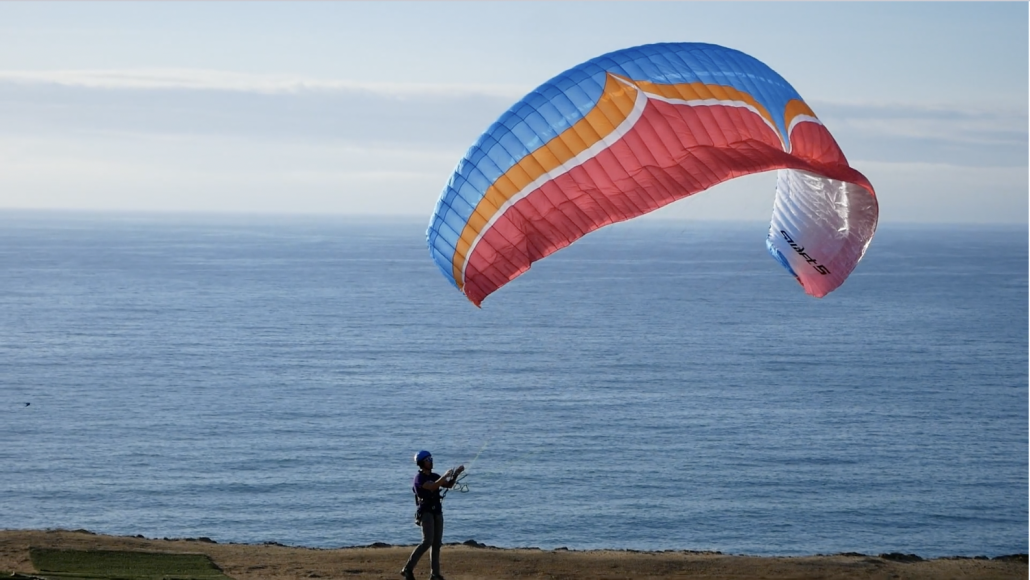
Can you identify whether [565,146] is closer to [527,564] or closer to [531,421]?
[527,564]

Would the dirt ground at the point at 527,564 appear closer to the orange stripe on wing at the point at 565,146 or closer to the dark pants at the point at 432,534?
the dark pants at the point at 432,534

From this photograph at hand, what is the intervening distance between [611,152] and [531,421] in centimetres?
4720

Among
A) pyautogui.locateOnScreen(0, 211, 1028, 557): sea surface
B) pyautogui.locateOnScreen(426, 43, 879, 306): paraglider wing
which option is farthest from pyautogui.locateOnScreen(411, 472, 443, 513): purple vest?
pyautogui.locateOnScreen(0, 211, 1028, 557): sea surface

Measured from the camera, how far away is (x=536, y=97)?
54.3ft

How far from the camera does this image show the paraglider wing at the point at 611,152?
16.5 m

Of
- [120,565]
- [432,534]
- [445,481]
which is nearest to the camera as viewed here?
[445,481]

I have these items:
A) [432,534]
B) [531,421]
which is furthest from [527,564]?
[531,421]

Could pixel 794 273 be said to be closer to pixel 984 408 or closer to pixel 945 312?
pixel 984 408

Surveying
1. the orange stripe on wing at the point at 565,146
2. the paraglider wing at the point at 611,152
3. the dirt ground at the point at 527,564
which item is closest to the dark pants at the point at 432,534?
the dirt ground at the point at 527,564

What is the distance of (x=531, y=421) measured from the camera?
63.1 m

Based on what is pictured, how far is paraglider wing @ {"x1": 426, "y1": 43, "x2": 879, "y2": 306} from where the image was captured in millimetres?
16547

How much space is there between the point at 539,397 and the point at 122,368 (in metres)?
30.8

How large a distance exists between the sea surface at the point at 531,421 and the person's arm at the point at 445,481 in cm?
2771

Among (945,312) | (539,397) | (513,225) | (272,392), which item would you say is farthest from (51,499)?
(945,312)
